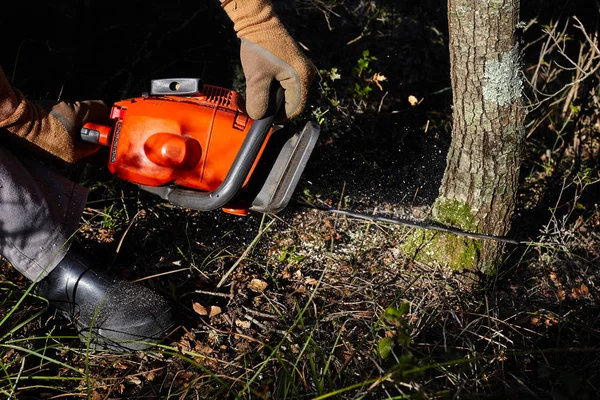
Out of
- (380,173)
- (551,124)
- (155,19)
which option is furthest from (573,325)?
(155,19)

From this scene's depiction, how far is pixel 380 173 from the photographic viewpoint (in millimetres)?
2955

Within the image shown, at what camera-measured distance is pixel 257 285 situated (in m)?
2.23

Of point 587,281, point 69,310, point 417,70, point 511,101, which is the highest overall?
point 511,101

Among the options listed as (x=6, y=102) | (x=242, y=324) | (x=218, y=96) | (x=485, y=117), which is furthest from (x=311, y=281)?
(x=6, y=102)

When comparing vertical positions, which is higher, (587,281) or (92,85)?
(92,85)

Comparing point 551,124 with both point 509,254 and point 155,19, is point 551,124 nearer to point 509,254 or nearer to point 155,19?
point 509,254

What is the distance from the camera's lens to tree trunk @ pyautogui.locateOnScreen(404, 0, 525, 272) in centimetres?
194

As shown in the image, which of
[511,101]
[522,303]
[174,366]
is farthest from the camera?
[522,303]

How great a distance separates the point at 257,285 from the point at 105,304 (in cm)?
56

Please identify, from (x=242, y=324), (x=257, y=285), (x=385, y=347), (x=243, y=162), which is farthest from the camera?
(x=257, y=285)

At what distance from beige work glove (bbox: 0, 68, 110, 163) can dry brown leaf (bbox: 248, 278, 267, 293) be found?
0.77m

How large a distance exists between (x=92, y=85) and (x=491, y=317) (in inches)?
83.2

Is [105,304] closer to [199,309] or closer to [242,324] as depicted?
[199,309]

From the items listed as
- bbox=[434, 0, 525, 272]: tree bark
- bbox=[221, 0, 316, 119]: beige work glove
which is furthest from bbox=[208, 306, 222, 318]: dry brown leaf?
bbox=[434, 0, 525, 272]: tree bark
